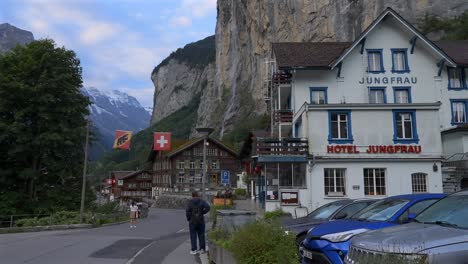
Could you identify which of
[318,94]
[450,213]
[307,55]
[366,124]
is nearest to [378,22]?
[307,55]

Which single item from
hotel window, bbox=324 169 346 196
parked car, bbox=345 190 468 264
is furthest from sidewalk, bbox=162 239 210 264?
hotel window, bbox=324 169 346 196

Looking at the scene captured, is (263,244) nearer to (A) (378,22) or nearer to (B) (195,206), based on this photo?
(B) (195,206)

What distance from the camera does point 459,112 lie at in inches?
1388

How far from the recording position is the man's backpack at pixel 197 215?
13.3 m

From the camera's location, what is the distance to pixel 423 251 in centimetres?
482

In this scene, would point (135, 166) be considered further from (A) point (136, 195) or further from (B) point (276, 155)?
(B) point (276, 155)

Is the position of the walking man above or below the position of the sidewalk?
above

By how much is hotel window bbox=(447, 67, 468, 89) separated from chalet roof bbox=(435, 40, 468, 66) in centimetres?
69

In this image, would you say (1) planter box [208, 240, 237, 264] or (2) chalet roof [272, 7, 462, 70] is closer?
(1) planter box [208, 240, 237, 264]

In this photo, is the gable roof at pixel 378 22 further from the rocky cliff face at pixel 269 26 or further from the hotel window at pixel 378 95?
the rocky cliff face at pixel 269 26

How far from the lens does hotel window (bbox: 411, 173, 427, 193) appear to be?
81.7ft

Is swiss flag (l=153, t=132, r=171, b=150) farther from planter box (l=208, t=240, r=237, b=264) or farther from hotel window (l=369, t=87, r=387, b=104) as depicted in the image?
hotel window (l=369, t=87, r=387, b=104)

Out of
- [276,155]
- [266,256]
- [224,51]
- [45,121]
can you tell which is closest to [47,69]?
[45,121]

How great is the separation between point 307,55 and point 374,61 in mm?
4962
